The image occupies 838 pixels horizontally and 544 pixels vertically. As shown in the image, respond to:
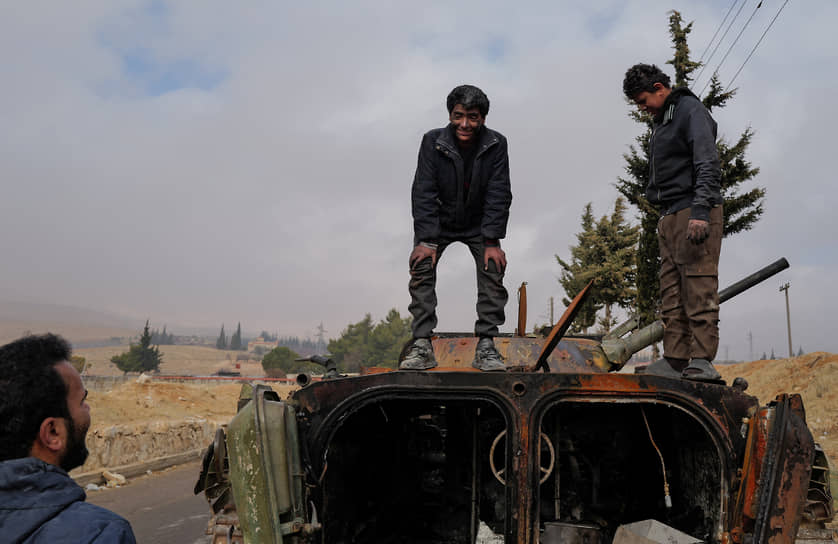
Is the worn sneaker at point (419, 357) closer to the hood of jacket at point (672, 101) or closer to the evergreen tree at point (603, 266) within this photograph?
the hood of jacket at point (672, 101)

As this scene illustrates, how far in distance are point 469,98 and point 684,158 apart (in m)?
1.42

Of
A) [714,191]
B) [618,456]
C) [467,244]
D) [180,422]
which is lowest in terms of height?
[180,422]

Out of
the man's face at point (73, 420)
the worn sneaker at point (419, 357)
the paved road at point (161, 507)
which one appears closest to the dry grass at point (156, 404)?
the paved road at point (161, 507)

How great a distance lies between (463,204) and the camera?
396cm

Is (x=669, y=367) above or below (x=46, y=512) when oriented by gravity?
above

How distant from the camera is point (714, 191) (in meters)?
3.63

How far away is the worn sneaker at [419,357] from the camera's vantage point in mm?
3424

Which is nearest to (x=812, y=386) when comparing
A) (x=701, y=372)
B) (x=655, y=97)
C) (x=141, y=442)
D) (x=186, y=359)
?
(x=141, y=442)

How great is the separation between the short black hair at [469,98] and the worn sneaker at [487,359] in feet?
4.66

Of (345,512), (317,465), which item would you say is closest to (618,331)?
(345,512)

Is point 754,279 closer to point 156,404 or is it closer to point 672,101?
point 672,101

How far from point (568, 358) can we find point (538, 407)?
3.01 metres

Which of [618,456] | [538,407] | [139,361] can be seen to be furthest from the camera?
[139,361]

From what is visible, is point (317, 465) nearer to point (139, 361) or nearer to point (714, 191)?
point (714, 191)
